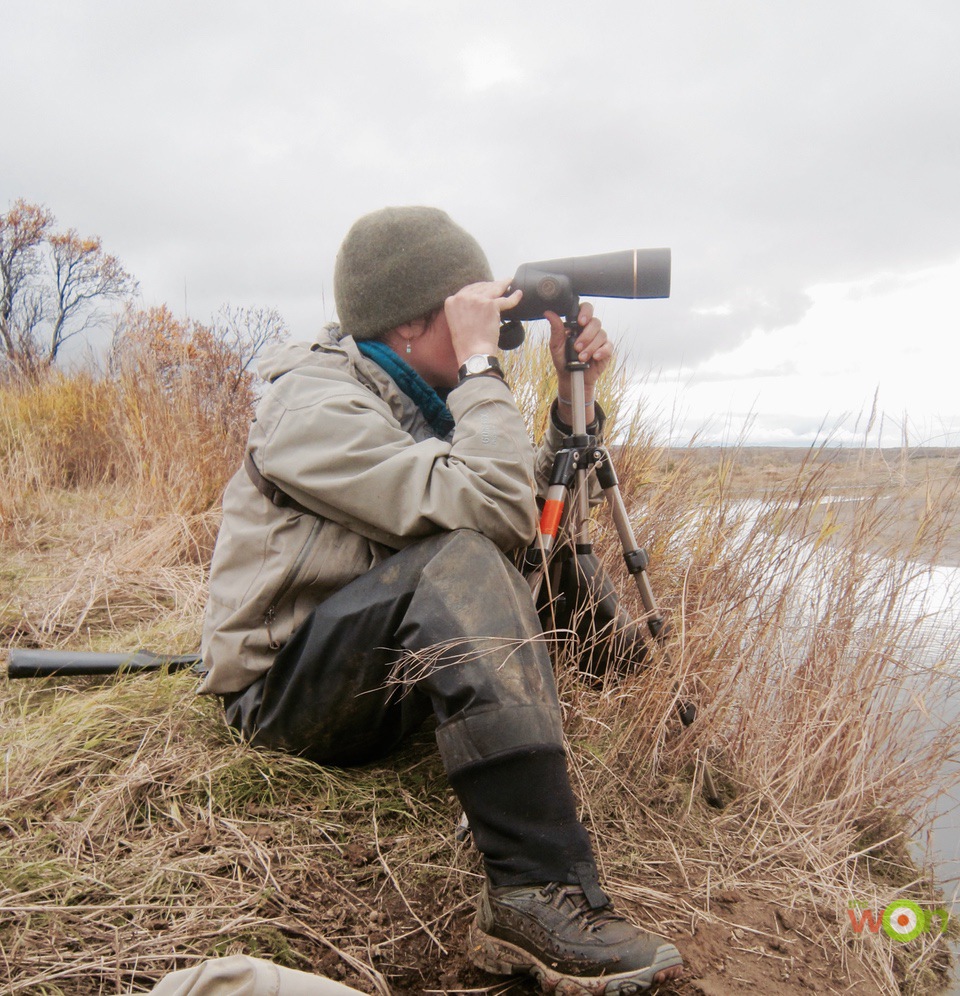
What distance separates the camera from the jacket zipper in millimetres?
1521

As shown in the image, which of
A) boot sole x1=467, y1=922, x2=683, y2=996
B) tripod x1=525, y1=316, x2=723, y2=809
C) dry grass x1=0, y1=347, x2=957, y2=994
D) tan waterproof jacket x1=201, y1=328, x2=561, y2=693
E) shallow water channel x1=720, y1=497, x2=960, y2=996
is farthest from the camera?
shallow water channel x1=720, y1=497, x2=960, y2=996

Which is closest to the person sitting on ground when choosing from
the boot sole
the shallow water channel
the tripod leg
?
the boot sole

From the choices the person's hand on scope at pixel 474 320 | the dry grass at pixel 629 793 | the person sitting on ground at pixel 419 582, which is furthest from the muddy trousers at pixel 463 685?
the person's hand on scope at pixel 474 320

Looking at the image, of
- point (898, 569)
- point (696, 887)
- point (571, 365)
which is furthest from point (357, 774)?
point (898, 569)

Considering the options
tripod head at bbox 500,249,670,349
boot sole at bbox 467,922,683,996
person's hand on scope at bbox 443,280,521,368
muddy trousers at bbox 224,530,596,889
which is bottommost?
boot sole at bbox 467,922,683,996

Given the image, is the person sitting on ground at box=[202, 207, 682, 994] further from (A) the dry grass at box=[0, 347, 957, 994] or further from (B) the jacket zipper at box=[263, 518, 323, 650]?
(A) the dry grass at box=[0, 347, 957, 994]

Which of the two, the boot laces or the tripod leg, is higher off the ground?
the tripod leg

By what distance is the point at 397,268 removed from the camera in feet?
6.09

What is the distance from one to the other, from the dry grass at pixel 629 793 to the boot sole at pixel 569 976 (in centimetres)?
7

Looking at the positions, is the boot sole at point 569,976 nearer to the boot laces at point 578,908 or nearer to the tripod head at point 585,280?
the boot laces at point 578,908

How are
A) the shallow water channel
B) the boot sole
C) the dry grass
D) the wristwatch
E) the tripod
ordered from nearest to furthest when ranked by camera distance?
the boot sole
the dry grass
the wristwatch
the tripod
the shallow water channel

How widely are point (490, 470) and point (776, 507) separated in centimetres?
111

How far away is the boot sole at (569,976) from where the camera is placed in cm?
115

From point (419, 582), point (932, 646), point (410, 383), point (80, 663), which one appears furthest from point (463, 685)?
point (932, 646)
